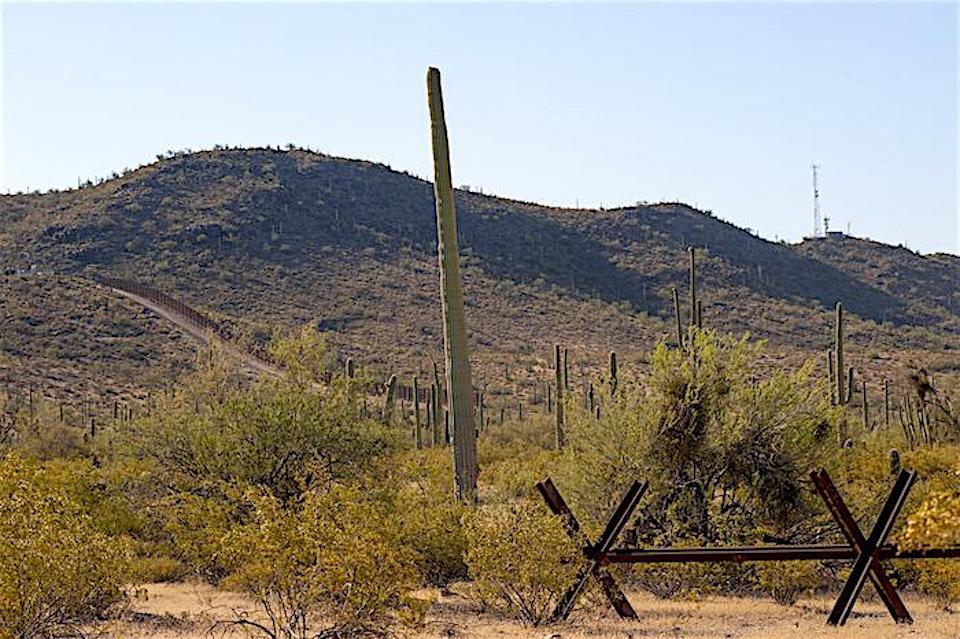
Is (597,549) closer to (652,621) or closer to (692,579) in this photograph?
(652,621)

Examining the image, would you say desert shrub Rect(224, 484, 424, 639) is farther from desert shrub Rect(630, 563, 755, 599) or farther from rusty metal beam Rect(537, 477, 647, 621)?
desert shrub Rect(630, 563, 755, 599)

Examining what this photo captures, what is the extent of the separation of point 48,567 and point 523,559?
4.30m

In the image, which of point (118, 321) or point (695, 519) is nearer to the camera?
point (695, 519)

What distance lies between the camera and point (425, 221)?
75750 millimetres

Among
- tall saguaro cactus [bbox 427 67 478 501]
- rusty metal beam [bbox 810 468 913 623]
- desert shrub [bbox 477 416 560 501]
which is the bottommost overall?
desert shrub [bbox 477 416 560 501]

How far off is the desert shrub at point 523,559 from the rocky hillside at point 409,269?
35496 millimetres

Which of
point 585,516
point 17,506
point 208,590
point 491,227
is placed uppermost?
point 491,227

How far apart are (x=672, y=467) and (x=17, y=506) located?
778 cm

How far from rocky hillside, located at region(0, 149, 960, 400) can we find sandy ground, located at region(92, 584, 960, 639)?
33987 millimetres

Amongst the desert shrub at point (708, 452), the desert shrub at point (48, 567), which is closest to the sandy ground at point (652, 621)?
the desert shrub at point (48, 567)

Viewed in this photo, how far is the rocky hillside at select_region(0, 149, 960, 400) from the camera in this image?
185 ft

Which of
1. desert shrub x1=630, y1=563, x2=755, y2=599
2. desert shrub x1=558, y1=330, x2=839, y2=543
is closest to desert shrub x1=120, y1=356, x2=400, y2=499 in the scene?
desert shrub x1=558, y1=330, x2=839, y2=543

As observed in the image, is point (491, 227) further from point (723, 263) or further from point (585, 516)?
point (585, 516)

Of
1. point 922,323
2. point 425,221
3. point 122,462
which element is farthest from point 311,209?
point 122,462
